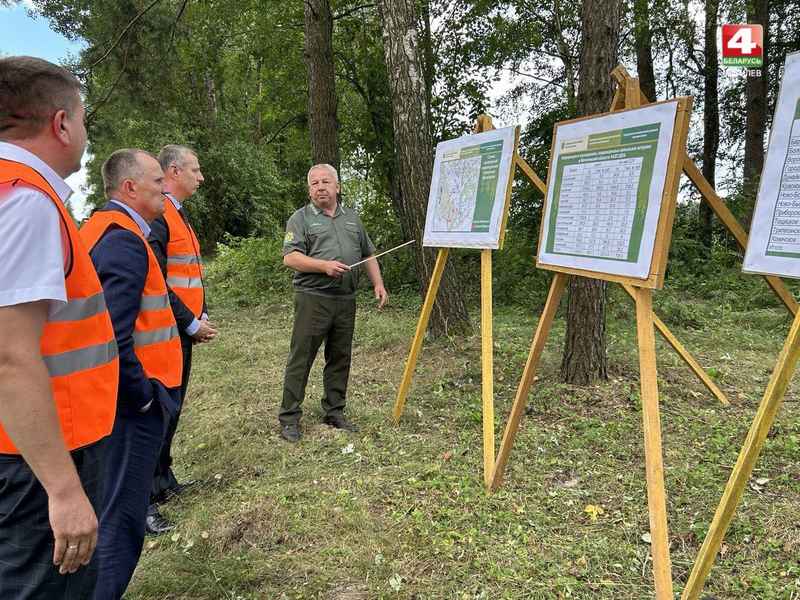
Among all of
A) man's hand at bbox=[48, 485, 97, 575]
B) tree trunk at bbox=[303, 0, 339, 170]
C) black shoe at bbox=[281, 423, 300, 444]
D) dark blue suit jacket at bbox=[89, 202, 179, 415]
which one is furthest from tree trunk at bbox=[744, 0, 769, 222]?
man's hand at bbox=[48, 485, 97, 575]

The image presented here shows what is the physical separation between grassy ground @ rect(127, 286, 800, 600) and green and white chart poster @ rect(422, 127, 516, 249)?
141 centimetres

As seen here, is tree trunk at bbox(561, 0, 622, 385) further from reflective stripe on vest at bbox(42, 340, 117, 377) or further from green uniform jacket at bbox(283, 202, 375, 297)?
reflective stripe on vest at bbox(42, 340, 117, 377)

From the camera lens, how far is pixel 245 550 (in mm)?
2719

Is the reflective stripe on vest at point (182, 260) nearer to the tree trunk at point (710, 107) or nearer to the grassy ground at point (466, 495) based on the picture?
the grassy ground at point (466, 495)

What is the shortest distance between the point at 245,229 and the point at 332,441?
15.5 metres

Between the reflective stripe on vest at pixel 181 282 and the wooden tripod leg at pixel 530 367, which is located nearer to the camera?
the wooden tripod leg at pixel 530 367

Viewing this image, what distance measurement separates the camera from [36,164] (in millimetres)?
1305

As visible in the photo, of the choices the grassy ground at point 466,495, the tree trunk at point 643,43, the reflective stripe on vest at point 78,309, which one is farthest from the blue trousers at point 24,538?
the tree trunk at point 643,43

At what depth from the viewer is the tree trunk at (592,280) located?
3.81 meters

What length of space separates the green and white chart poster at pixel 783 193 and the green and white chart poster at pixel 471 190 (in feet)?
4.98

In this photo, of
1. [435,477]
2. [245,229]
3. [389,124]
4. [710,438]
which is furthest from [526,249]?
[245,229]

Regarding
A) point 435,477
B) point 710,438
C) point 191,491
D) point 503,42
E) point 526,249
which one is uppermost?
point 503,42

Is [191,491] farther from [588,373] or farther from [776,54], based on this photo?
[776,54]

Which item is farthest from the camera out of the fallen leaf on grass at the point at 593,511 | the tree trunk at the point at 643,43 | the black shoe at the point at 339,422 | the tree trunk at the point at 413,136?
the tree trunk at the point at 643,43
